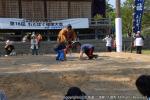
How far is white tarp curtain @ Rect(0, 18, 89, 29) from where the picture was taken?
38.6 m

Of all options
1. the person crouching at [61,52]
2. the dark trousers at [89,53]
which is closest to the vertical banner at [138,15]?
the dark trousers at [89,53]

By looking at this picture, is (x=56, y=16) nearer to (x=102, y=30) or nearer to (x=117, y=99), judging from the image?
(x=102, y=30)

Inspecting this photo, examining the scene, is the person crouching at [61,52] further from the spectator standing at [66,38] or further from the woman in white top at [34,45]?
the woman in white top at [34,45]

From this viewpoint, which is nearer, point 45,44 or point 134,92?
point 134,92

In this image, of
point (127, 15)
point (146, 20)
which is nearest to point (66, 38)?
point (127, 15)

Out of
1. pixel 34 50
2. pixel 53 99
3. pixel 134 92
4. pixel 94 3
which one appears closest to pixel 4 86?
pixel 53 99

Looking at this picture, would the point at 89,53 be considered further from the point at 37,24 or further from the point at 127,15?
the point at 127,15

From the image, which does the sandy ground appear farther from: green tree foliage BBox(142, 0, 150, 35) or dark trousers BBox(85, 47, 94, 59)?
green tree foliage BBox(142, 0, 150, 35)

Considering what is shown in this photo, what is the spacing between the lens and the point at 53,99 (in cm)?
1330

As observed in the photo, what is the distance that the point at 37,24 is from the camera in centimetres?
3969

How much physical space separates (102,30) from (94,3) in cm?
514

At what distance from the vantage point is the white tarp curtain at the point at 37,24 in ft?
127

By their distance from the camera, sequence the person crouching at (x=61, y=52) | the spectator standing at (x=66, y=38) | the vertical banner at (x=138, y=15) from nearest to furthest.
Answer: the person crouching at (x=61, y=52) < the spectator standing at (x=66, y=38) < the vertical banner at (x=138, y=15)

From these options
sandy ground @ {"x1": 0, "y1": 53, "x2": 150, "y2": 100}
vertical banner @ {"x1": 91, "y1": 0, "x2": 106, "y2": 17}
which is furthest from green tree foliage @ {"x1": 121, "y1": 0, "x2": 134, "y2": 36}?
sandy ground @ {"x1": 0, "y1": 53, "x2": 150, "y2": 100}
